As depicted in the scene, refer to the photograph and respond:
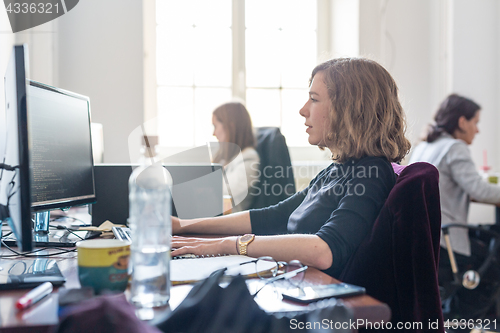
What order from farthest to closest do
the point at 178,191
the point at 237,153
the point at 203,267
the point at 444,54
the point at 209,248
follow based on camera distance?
1. the point at 444,54
2. the point at 237,153
3. the point at 178,191
4. the point at 209,248
5. the point at 203,267

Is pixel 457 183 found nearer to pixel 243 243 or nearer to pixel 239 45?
pixel 243 243

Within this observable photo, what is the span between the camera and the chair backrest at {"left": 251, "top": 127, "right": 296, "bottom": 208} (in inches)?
95.7

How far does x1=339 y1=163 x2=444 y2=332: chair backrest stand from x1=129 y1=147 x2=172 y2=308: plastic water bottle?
1.63 feet

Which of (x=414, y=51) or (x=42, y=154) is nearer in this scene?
(x=42, y=154)

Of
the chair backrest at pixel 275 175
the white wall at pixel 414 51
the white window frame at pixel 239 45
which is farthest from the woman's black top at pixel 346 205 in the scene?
the white wall at pixel 414 51

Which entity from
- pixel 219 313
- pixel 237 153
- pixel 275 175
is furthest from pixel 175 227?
pixel 237 153

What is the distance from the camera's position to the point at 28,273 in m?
0.78

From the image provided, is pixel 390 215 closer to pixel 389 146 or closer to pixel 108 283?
pixel 389 146

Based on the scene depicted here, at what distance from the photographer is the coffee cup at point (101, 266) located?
24.5 inches

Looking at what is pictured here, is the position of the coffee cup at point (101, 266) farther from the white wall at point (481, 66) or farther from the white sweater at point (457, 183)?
the white wall at point (481, 66)

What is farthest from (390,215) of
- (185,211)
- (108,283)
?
(185,211)

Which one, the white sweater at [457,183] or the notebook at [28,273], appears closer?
the notebook at [28,273]

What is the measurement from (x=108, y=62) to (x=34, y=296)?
2.66 meters

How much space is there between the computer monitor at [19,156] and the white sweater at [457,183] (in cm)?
218
